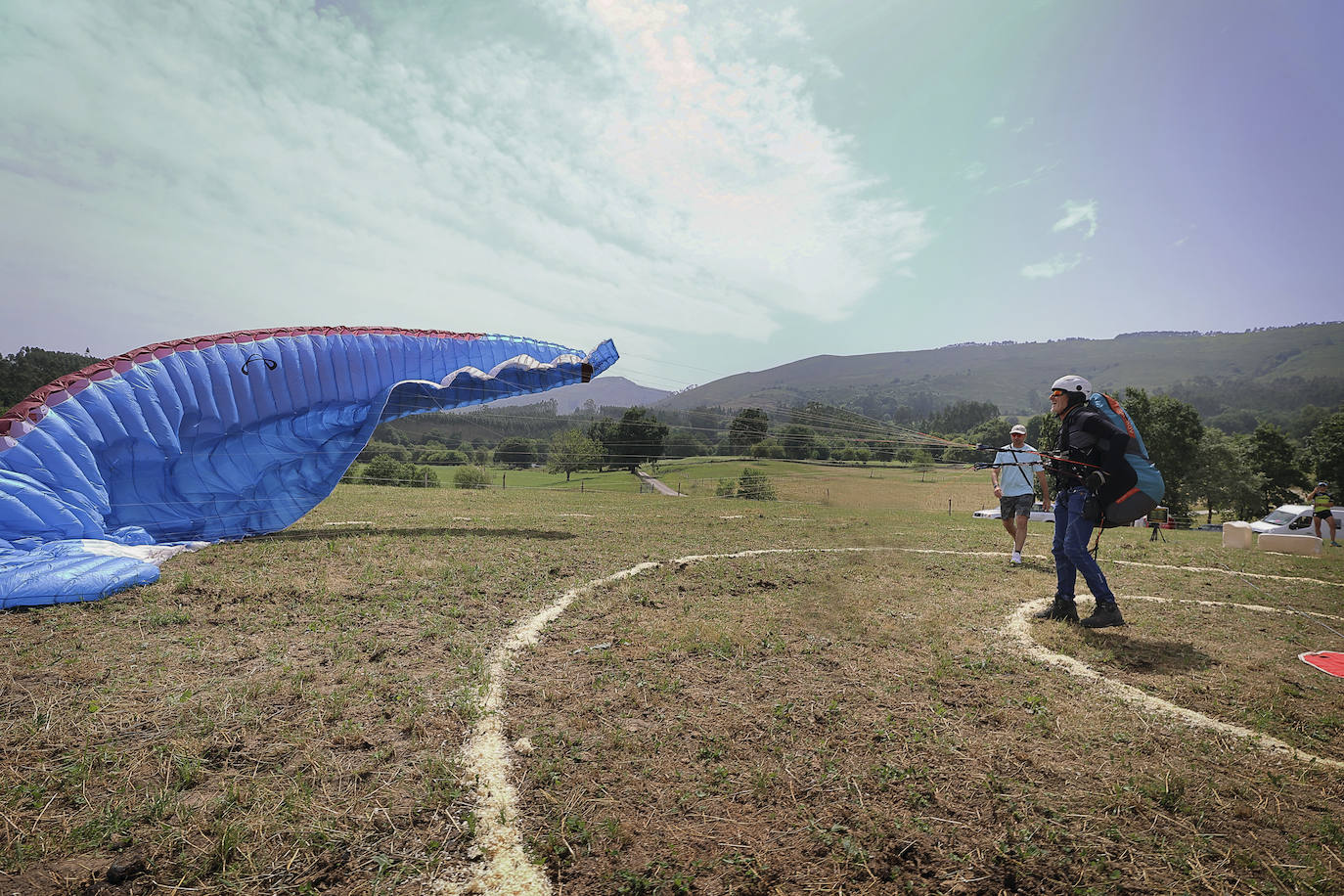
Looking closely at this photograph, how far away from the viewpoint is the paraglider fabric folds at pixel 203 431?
25.9ft

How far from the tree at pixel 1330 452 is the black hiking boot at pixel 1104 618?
6116 centimetres

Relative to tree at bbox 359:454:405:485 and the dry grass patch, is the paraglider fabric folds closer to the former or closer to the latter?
the dry grass patch

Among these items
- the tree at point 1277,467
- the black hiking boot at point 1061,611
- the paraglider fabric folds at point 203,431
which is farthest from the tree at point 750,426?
the tree at point 1277,467

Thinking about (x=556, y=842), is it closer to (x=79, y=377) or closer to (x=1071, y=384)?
(x=1071, y=384)

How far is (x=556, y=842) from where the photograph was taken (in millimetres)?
3129

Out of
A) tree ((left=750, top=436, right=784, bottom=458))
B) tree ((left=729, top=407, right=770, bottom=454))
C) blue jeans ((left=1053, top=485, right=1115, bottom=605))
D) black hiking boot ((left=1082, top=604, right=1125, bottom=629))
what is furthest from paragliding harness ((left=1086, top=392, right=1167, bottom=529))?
tree ((left=729, top=407, right=770, bottom=454))

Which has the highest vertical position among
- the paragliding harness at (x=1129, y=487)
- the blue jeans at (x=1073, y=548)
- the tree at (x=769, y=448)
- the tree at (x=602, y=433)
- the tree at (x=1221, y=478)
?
the tree at (x=602, y=433)

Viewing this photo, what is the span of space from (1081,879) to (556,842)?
2.64 metres

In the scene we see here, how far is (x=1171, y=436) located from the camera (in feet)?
159

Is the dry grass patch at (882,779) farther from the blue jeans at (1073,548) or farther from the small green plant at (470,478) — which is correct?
the small green plant at (470,478)

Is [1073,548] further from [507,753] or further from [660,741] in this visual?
[507,753]

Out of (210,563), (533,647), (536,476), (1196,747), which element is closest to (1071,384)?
(1196,747)

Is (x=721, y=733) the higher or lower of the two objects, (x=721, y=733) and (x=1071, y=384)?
the lower

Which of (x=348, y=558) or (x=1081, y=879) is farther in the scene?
(x=348, y=558)
